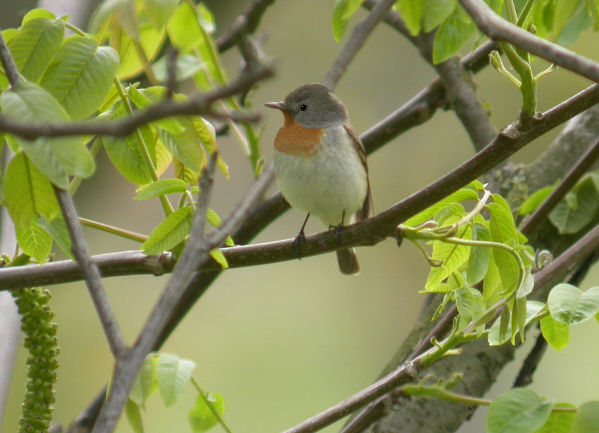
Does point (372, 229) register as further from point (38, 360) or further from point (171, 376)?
point (38, 360)

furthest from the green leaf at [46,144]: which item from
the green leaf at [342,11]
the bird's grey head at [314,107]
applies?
the bird's grey head at [314,107]

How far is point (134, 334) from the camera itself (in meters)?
4.93

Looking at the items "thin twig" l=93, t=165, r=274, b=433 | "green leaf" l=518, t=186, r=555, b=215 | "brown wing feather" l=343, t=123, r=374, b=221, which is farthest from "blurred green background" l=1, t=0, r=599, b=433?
"thin twig" l=93, t=165, r=274, b=433

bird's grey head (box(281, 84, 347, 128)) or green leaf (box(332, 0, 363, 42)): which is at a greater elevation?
green leaf (box(332, 0, 363, 42))

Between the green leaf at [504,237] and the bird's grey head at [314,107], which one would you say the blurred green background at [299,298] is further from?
the green leaf at [504,237]

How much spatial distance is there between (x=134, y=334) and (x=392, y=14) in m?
2.66

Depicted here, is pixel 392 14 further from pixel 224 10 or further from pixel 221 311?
pixel 221 311

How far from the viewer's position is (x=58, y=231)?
157cm

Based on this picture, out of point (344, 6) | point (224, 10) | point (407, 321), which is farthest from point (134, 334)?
point (344, 6)

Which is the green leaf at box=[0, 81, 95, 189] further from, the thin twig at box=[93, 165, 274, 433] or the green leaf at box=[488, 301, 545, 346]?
the green leaf at box=[488, 301, 545, 346]

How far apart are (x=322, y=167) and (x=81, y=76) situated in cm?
169

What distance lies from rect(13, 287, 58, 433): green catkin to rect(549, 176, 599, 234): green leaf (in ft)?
5.41

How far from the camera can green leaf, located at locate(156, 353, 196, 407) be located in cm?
153

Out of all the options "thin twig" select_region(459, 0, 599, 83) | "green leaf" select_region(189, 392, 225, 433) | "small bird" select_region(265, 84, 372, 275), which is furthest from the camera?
"small bird" select_region(265, 84, 372, 275)
